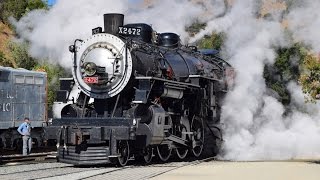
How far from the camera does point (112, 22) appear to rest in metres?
15.4

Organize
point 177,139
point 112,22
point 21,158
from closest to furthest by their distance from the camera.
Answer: point 112,22 → point 177,139 → point 21,158

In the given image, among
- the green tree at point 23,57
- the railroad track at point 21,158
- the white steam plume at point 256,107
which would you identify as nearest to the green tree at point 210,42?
the white steam plume at point 256,107

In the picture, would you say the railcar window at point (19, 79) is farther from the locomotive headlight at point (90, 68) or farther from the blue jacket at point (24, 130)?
the locomotive headlight at point (90, 68)

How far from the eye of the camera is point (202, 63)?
1828 centimetres

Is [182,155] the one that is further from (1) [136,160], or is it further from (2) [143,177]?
(2) [143,177]

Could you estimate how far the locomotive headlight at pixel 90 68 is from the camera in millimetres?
14602

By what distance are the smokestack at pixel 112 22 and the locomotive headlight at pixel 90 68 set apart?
119 cm

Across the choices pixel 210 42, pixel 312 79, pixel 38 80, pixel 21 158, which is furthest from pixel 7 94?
pixel 210 42

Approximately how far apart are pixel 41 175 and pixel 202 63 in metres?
7.48

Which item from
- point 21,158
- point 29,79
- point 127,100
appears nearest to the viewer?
point 127,100

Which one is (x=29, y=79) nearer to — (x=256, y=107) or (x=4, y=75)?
(x=4, y=75)

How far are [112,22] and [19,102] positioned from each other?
777 centimetres

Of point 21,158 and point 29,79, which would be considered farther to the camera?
point 29,79

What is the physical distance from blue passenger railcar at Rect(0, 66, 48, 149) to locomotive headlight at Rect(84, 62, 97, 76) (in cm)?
628
